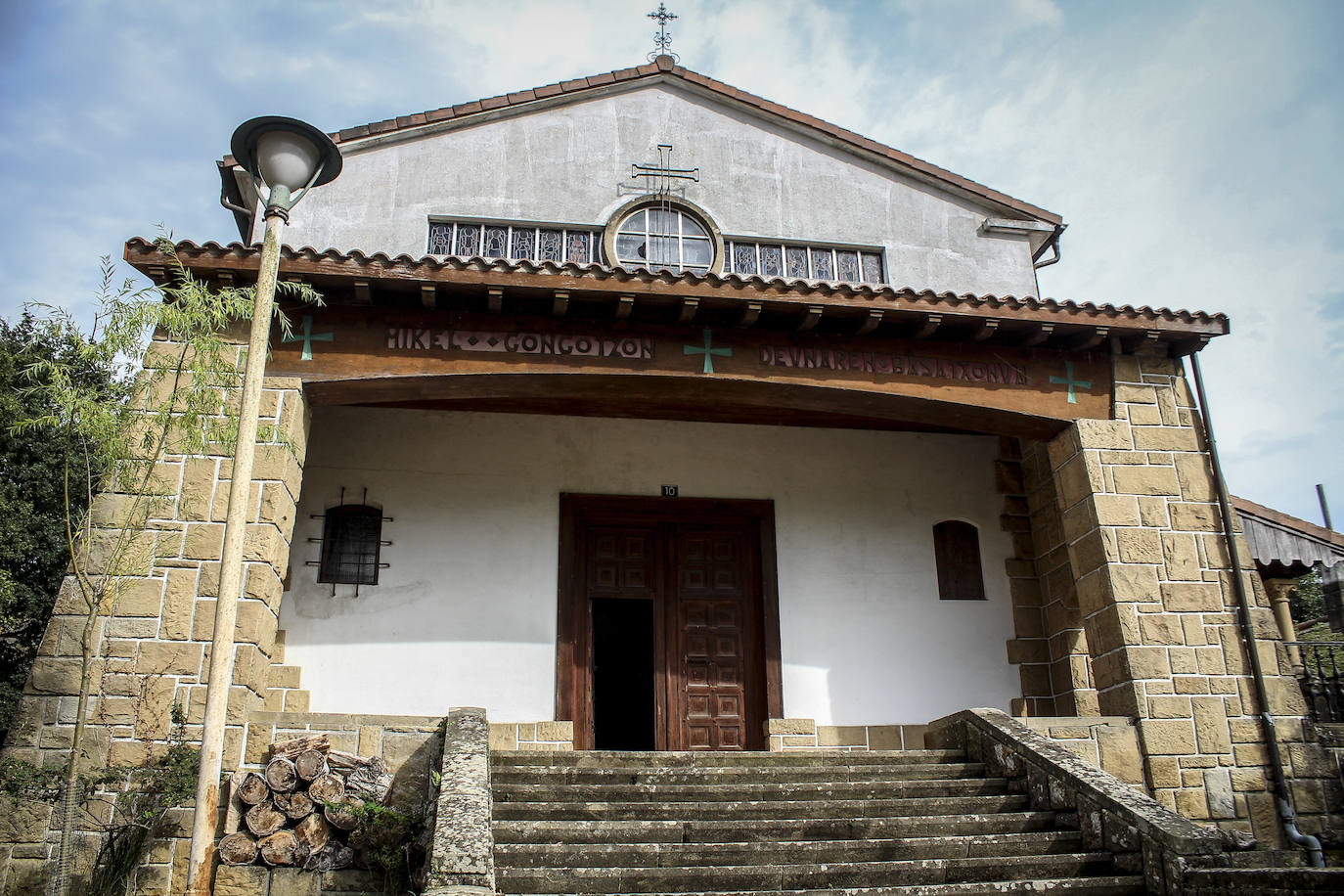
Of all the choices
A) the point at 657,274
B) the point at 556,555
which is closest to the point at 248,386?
the point at 657,274

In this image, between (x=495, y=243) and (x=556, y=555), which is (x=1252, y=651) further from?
(x=495, y=243)

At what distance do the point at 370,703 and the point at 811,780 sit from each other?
4.20m

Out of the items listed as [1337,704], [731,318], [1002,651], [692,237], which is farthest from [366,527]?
[1337,704]

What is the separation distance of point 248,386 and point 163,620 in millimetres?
2681

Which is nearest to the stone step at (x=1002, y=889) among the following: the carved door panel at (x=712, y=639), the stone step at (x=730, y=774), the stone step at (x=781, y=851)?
the stone step at (x=781, y=851)

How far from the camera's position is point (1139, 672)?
28.2ft

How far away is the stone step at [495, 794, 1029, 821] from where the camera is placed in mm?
6801

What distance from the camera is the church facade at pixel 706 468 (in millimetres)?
8453

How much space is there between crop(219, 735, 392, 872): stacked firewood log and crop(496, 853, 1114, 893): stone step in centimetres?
127

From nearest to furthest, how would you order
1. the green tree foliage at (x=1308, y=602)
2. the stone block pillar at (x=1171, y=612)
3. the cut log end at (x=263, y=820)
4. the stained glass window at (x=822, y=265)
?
the cut log end at (x=263, y=820), the stone block pillar at (x=1171, y=612), the stained glass window at (x=822, y=265), the green tree foliage at (x=1308, y=602)

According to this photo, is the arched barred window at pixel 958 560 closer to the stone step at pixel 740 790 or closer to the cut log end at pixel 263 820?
the stone step at pixel 740 790

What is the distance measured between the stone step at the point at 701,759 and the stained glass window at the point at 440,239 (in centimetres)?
590

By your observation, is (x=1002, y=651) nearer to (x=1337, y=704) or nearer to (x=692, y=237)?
(x=1337, y=704)

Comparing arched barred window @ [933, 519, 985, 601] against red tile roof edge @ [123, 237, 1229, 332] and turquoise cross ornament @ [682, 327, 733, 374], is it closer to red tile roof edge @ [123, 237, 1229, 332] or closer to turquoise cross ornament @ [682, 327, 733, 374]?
red tile roof edge @ [123, 237, 1229, 332]
